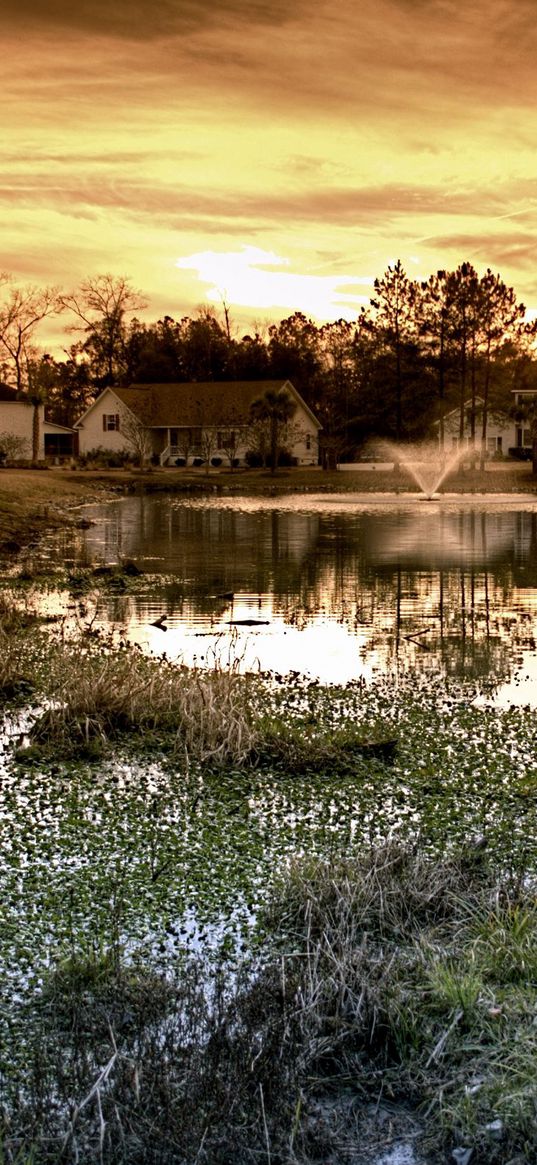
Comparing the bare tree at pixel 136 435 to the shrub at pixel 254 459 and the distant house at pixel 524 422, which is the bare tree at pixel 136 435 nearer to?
the shrub at pixel 254 459

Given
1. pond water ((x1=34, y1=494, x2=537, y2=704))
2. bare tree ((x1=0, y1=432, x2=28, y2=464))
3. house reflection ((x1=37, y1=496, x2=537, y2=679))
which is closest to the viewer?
pond water ((x1=34, y1=494, x2=537, y2=704))

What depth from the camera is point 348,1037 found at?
5.66 metres

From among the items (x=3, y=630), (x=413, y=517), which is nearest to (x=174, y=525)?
(x=413, y=517)

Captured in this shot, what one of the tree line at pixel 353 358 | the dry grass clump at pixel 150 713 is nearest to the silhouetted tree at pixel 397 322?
the tree line at pixel 353 358

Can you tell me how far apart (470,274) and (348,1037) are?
82609mm

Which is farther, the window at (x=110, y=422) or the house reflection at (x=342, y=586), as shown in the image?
the window at (x=110, y=422)

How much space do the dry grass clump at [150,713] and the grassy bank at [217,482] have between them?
33631 mm

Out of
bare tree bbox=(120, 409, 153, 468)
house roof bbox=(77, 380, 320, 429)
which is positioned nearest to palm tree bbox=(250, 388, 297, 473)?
house roof bbox=(77, 380, 320, 429)

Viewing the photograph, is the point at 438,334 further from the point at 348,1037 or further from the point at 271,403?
the point at 348,1037

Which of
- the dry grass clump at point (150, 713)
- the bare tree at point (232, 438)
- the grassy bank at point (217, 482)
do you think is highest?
the bare tree at point (232, 438)

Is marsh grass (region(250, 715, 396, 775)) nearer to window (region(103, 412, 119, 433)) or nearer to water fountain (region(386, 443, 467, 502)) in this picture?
water fountain (region(386, 443, 467, 502))

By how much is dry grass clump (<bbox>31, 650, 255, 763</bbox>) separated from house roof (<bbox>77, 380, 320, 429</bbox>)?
82359mm

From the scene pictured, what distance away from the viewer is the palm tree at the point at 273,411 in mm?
85688

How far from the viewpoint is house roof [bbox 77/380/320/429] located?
310 feet
